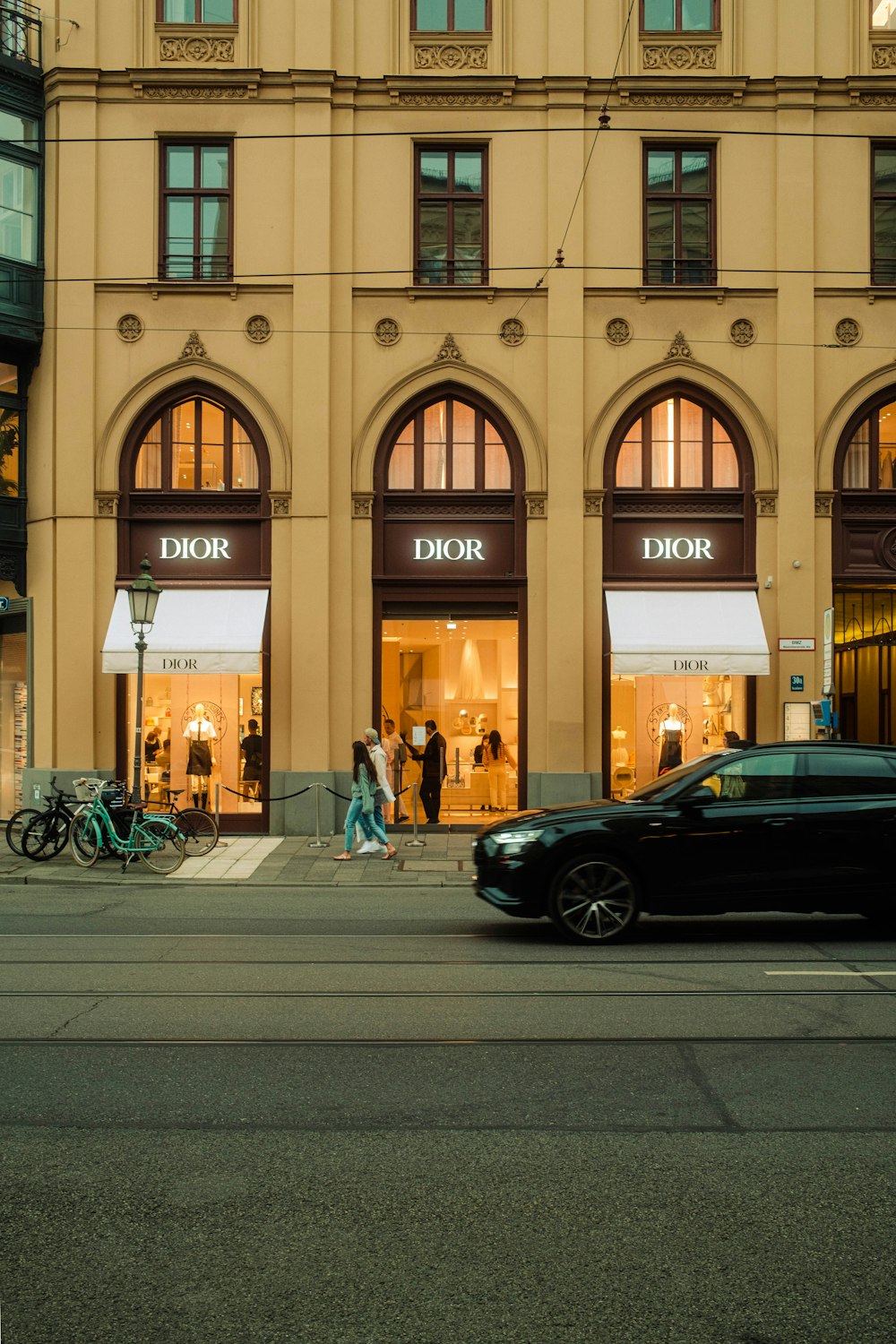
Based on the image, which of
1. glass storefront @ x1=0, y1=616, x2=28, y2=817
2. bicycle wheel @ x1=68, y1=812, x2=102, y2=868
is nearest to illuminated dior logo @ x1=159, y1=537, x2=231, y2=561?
glass storefront @ x1=0, y1=616, x2=28, y2=817

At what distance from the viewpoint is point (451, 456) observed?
67.3 feet

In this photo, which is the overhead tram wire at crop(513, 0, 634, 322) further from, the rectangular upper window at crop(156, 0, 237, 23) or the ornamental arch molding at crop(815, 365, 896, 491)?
the rectangular upper window at crop(156, 0, 237, 23)

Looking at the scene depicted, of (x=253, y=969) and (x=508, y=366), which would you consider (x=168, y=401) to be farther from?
(x=253, y=969)

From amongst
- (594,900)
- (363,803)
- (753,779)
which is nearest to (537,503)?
(363,803)

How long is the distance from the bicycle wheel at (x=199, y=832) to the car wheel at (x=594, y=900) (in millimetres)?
8512

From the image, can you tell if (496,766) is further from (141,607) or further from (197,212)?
(197,212)

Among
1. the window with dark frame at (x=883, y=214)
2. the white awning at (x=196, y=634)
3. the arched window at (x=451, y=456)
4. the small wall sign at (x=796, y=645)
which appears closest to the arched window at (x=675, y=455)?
the arched window at (x=451, y=456)

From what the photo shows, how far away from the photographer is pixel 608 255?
797 inches

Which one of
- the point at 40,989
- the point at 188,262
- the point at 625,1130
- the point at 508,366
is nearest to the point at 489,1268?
the point at 625,1130

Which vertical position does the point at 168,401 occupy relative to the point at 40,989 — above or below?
above

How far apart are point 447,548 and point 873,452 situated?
740 centimetres

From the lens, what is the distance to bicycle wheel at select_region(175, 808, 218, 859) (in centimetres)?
1764

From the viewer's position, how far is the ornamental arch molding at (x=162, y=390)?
2005cm

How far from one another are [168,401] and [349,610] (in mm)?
4721
